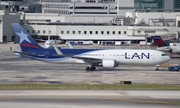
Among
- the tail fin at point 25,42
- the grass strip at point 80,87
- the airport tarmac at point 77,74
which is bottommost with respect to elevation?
the airport tarmac at point 77,74

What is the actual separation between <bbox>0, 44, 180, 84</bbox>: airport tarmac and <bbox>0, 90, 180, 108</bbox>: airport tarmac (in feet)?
36.9

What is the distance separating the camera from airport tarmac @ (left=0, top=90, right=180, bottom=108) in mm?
42956

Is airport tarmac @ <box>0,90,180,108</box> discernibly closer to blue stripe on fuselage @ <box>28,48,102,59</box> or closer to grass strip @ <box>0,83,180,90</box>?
grass strip @ <box>0,83,180,90</box>

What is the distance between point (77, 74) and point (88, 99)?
24.5 m

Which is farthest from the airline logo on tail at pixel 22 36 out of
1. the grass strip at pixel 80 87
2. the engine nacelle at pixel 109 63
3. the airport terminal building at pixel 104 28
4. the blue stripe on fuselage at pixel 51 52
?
the airport terminal building at pixel 104 28

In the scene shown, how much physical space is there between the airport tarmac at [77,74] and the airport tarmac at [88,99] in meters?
11.2

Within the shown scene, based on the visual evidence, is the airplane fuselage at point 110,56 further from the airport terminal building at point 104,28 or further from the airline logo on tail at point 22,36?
the airport terminal building at point 104,28

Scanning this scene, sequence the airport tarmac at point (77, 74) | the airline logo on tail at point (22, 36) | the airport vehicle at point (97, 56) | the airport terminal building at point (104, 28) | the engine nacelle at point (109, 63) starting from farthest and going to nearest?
the airport terminal building at point (104, 28)
the airline logo on tail at point (22, 36)
the airport vehicle at point (97, 56)
the engine nacelle at point (109, 63)
the airport tarmac at point (77, 74)

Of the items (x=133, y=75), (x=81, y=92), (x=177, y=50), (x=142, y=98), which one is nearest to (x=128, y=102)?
(x=142, y=98)

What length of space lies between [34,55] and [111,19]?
104 metres

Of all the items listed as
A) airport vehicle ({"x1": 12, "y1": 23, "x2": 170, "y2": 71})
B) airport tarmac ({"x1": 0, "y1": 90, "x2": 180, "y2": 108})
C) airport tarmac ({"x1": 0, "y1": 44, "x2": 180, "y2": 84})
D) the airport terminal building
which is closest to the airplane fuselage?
airport vehicle ({"x1": 12, "y1": 23, "x2": 170, "y2": 71})

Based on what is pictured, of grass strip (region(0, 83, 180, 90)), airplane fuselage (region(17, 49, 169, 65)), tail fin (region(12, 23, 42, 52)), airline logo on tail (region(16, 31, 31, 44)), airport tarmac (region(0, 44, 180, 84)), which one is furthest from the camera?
airline logo on tail (region(16, 31, 31, 44))

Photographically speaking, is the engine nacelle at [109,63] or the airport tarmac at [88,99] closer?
the airport tarmac at [88,99]

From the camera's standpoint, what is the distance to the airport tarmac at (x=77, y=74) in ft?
207
